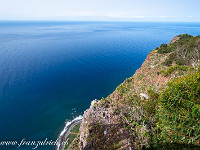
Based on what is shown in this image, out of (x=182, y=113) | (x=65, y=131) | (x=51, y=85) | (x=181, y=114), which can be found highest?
(x=182, y=113)

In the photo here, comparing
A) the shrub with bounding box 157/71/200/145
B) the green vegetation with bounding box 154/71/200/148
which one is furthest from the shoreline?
the shrub with bounding box 157/71/200/145

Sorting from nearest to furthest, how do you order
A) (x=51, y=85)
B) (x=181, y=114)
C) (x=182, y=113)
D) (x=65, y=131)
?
(x=182, y=113)
(x=181, y=114)
(x=65, y=131)
(x=51, y=85)

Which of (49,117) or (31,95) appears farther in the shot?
(31,95)

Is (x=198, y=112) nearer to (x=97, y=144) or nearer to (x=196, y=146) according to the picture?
(x=196, y=146)

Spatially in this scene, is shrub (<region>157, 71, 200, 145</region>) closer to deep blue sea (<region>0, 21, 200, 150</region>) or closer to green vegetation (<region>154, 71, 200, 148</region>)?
green vegetation (<region>154, 71, 200, 148</region>)

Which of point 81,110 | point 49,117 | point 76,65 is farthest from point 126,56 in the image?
point 49,117

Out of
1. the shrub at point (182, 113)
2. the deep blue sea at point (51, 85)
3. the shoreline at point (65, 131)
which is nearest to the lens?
the shrub at point (182, 113)

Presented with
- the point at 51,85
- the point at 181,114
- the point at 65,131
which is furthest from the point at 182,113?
the point at 51,85

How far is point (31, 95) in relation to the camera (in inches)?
2413

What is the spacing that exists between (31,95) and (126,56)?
287ft

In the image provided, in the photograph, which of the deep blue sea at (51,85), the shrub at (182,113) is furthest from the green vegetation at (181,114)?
the deep blue sea at (51,85)

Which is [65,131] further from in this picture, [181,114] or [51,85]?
[181,114]

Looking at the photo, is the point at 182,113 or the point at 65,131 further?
the point at 65,131

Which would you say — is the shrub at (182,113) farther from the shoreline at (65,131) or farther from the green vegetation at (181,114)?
the shoreline at (65,131)
